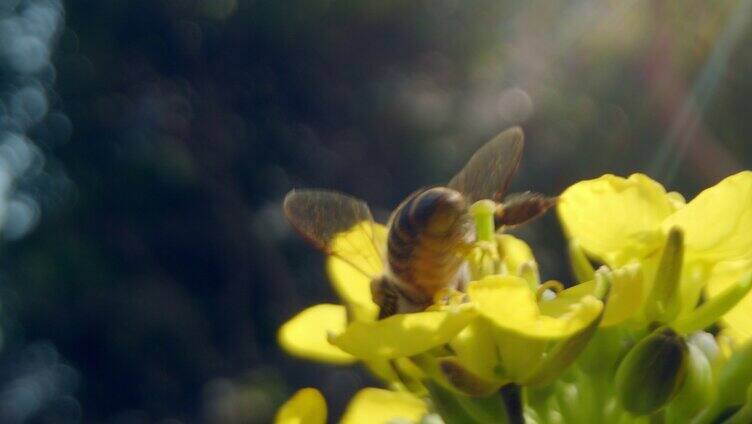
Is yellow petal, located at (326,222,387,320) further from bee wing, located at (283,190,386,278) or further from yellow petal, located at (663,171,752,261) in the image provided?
yellow petal, located at (663,171,752,261)

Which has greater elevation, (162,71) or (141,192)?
(162,71)

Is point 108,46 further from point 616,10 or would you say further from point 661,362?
point 661,362

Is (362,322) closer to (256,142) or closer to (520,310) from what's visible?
(520,310)

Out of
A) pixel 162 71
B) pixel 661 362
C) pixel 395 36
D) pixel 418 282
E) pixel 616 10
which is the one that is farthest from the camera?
pixel 162 71

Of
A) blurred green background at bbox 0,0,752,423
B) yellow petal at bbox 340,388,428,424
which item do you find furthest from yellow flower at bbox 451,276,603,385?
blurred green background at bbox 0,0,752,423

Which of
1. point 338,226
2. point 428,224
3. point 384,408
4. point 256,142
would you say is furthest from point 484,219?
point 256,142

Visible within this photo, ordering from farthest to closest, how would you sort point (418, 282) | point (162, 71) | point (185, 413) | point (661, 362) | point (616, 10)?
point (162, 71), point (185, 413), point (616, 10), point (418, 282), point (661, 362)

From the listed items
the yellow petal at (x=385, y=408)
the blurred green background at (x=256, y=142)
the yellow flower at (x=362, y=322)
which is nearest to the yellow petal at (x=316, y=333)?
the yellow flower at (x=362, y=322)

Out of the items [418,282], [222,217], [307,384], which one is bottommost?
[307,384]

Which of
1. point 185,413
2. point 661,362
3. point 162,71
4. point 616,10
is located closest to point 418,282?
point 661,362
